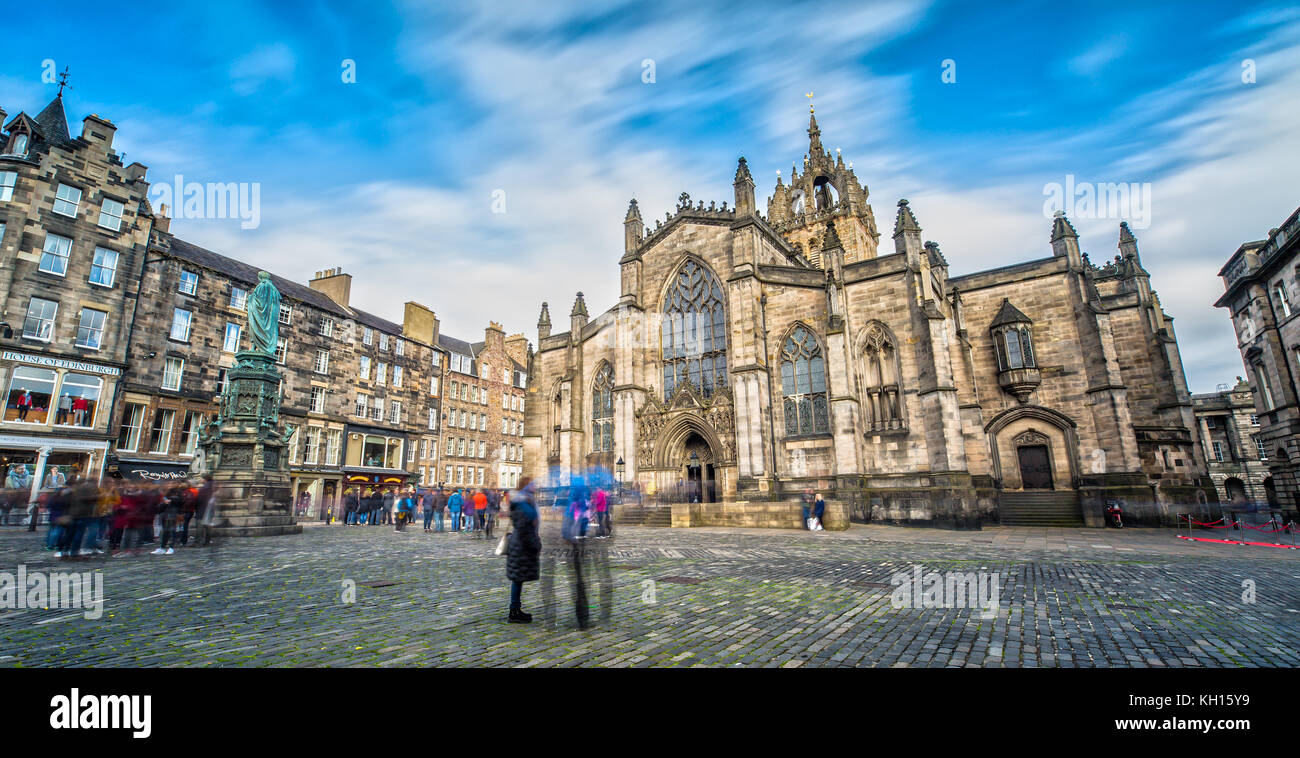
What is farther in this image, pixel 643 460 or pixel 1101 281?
pixel 1101 281

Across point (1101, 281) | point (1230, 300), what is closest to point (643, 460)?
point (1101, 281)

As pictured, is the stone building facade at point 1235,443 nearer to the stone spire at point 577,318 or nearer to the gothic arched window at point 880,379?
the gothic arched window at point 880,379

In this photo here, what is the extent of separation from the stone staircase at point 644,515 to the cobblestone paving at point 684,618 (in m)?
13.3

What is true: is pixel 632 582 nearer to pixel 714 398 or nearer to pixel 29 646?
pixel 29 646

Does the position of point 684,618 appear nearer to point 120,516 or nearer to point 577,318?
point 120,516

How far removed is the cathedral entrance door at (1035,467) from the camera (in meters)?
23.5

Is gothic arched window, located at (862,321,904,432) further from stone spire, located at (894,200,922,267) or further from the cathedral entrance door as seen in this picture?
the cathedral entrance door

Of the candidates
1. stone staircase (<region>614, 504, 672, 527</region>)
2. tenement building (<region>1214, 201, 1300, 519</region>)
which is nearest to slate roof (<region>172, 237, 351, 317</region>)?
stone staircase (<region>614, 504, 672, 527</region>)

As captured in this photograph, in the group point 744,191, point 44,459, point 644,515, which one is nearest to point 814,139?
point 744,191

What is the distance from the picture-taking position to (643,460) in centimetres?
2720

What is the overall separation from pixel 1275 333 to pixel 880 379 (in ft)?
68.7

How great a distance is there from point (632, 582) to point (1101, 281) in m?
34.7

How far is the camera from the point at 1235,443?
46.2 meters

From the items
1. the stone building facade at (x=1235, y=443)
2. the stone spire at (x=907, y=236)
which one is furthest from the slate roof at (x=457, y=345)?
the stone building facade at (x=1235, y=443)
